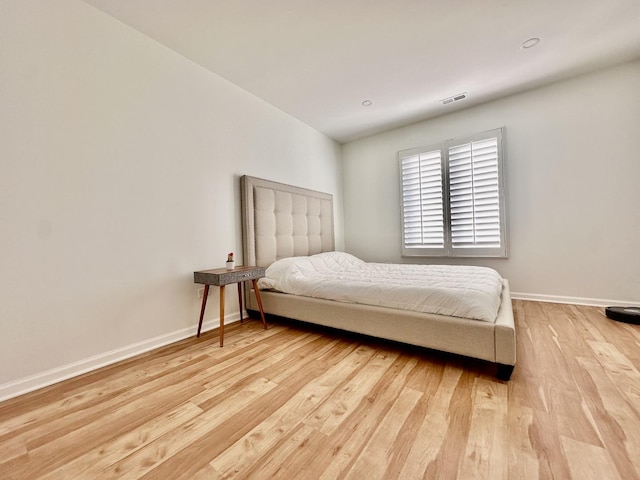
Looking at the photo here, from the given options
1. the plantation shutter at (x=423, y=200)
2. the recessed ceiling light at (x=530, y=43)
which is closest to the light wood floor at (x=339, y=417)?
the plantation shutter at (x=423, y=200)

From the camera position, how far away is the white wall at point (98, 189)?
1.59m

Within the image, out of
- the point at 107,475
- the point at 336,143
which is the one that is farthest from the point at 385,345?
the point at 336,143

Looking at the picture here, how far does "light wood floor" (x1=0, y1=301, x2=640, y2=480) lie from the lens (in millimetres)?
1007

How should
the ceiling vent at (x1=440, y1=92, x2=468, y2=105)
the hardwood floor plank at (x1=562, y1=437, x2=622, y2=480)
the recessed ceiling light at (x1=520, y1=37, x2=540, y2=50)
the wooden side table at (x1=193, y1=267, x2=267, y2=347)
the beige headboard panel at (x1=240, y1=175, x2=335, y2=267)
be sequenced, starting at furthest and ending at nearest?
the ceiling vent at (x1=440, y1=92, x2=468, y2=105), the beige headboard panel at (x1=240, y1=175, x2=335, y2=267), the recessed ceiling light at (x1=520, y1=37, x2=540, y2=50), the wooden side table at (x1=193, y1=267, x2=267, y2=347), the hardwood floor plank at (x1=562, y1=437, x2=622, y2=480)

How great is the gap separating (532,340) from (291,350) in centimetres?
193

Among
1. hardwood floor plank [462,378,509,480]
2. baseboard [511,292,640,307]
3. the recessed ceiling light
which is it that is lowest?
hardwood floor plank [462,378,509,480]

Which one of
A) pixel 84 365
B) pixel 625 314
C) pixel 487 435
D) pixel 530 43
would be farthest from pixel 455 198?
pixel 84 365

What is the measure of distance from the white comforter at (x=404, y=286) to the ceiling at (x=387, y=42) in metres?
1.99

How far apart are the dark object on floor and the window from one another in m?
1.04

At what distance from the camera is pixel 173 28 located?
2084 millimetres

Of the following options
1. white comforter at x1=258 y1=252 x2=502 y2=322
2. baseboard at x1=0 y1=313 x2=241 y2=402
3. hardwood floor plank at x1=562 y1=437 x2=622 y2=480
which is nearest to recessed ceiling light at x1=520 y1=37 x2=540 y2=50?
white comforter at x1=258 y1=252 x2=502 y2=322

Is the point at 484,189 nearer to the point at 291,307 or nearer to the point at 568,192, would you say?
the point at 568,192

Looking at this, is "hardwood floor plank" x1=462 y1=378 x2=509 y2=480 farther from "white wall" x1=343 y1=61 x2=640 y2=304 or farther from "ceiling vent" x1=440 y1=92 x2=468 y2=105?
"ceiling vent" x1=440 y1=92 x2=468 y2=105

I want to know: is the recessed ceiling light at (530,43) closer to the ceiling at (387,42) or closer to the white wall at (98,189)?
the ceiling at (387,42)
